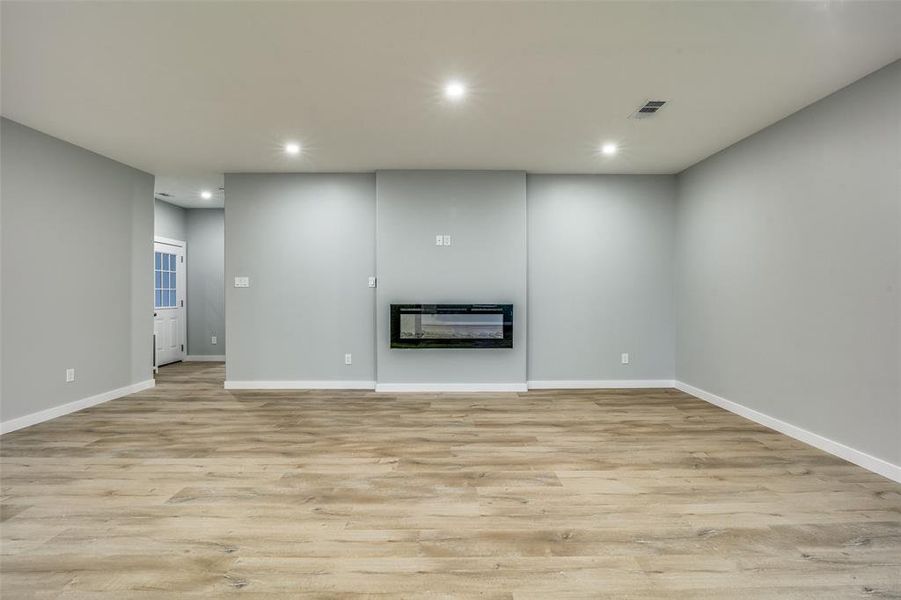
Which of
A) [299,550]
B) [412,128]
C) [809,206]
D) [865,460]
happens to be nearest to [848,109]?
[809,206]

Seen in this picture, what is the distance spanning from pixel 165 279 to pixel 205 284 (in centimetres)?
58

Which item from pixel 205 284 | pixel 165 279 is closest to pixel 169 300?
pixel 165 279

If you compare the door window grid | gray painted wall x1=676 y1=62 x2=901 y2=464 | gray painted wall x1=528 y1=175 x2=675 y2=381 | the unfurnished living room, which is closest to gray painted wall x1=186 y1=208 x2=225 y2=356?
the door window grid

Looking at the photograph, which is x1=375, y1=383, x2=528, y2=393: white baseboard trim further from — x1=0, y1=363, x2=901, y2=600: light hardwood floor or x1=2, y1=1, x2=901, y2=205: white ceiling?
x1=2, y1=1, x2=901, y2=205: white ceiling

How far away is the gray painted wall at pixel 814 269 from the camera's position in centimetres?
271

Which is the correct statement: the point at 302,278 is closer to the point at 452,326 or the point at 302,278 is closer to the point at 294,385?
the point at 294,385

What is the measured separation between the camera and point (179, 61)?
2631 mm

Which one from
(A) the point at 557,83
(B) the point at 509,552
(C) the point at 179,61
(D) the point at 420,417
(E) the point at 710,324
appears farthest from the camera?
(E) the point at 710,324

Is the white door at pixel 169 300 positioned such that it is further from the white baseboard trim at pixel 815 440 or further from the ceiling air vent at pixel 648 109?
the white baseboard trim at pixel 815 440

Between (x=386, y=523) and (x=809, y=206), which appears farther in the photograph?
(x=809, y=206)

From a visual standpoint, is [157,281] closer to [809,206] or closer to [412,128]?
[412,128]

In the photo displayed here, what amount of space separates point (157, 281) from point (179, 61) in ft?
16.7

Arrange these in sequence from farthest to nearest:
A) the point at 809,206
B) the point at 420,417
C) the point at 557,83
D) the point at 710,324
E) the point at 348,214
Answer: the point at 348,214
the point at 710,324
the point at 420,417
the point at 809,206
the point at 557,83

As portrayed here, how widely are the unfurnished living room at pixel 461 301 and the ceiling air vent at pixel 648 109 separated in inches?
2.5
